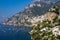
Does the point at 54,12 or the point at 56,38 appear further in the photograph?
the point at 54,12

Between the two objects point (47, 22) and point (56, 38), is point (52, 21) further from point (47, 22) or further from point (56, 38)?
point (56, 38)

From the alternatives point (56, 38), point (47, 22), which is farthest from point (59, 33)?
point (47, 22)

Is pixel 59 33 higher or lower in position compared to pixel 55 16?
lower

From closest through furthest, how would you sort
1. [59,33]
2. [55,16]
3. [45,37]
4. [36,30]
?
[59,33], [45,37], [55,16], [36,30]

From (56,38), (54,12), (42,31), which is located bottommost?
(56,38)

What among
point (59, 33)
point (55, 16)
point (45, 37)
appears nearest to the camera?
point (59, 33)

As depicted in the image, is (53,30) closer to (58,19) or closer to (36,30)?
(58,19)

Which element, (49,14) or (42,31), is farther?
(49,14)

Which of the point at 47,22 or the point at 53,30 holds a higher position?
the point at 47,22

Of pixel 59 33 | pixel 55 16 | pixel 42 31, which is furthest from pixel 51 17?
pixel 59 33
